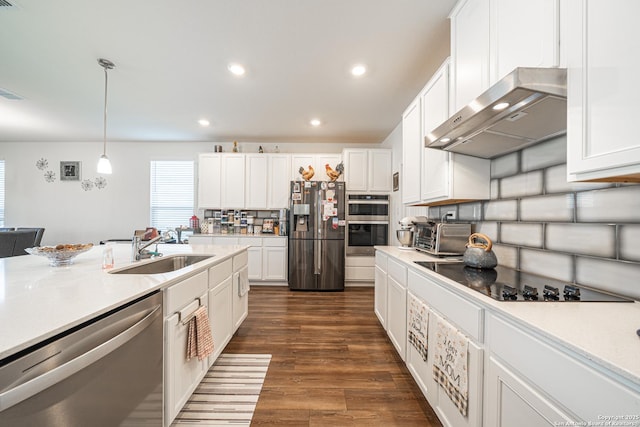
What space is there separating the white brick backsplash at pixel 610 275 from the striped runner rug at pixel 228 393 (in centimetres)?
195

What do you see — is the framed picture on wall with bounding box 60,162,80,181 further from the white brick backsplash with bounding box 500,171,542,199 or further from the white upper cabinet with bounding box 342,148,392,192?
the white brick backsplash with bounding box 500,171,542,199

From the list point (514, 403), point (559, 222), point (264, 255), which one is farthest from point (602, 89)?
point (264, 255)

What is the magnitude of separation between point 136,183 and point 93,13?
3.79m

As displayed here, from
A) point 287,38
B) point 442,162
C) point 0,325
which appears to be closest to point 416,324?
point 442,162

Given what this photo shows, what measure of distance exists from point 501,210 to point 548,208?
0.36 metres

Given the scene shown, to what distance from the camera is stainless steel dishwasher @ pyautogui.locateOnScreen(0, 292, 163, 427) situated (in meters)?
0.62

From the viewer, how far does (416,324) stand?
5.17ft

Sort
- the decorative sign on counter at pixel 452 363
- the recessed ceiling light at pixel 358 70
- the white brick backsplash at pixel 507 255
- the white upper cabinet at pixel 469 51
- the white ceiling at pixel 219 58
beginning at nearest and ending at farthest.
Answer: the decorative sign on counter at pixel 452 363 → the white upper cabinet at pixel 469 51 → the white brick backsplash at pixel 507 255 → the white ceiling at pixel 219 58 → the recessed ceiling light at pixel 358 70

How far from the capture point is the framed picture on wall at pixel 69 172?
486 cm

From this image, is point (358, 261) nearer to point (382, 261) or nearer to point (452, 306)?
point (382, 261)

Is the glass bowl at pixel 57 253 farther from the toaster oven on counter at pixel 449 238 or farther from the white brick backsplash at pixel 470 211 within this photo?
the white brick backsplash at pixel 470 211

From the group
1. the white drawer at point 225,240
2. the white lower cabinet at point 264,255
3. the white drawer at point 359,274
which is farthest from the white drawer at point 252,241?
the white drawer at point 359,274

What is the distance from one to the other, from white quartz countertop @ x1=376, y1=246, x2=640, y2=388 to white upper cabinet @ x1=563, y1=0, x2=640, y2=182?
47 centimetres

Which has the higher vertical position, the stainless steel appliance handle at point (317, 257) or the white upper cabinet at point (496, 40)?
the white upper cabinet at point (496, 40)
